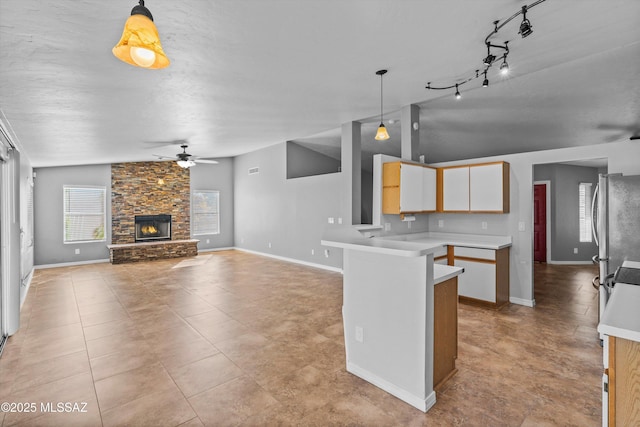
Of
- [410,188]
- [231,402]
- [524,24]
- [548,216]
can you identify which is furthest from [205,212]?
[548,216]

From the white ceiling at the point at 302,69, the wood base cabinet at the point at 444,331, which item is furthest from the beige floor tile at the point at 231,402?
the white ceiling at the point at 302,69

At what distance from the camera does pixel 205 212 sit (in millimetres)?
10125

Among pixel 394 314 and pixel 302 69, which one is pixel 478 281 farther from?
pixel 302 69

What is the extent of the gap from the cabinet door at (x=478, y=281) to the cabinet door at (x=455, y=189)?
912mm

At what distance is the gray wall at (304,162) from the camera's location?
8195 millimetres

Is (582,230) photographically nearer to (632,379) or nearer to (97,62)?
(632,379)

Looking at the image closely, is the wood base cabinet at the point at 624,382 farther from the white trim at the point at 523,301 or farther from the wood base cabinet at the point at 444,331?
the white trim at the point at 523,301

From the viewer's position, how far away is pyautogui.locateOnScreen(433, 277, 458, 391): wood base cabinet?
2348mm

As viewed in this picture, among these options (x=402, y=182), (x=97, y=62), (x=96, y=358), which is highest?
(x=97, y=62)

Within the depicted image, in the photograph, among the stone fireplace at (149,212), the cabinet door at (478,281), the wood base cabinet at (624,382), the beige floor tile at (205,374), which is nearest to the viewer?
the wood base cabinet at (624,382)

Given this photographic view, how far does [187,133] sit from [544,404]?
19.9 feet

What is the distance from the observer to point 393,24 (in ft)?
8.32

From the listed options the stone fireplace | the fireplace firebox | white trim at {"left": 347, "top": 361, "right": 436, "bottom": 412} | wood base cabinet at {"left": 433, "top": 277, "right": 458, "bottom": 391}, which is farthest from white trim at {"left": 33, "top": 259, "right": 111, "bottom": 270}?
wood base cabinet at {"left": 433, "top": 277, "right": 458, "bottom": 391}

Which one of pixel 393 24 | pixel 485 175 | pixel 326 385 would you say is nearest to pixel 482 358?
pixel 326 385
